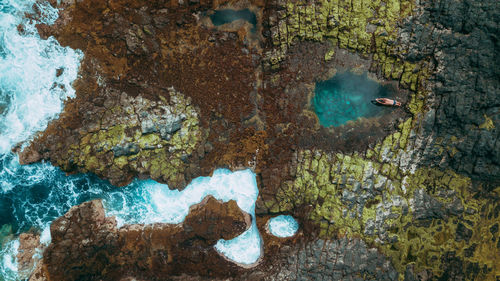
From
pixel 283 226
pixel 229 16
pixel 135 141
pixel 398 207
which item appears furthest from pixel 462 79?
pixel 135 141

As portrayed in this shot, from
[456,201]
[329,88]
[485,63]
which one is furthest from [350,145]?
[485,63]

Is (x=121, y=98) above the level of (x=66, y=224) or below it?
above

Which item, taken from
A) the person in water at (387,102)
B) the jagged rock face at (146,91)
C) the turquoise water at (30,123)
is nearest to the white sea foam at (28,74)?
the turquoise water at (30,123)

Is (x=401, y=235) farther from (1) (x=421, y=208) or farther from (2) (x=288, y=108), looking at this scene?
(2) (x=288, y=108)

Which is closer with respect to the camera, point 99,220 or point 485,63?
point 485,63

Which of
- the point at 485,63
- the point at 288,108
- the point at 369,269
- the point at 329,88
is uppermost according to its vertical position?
the point at 485,63

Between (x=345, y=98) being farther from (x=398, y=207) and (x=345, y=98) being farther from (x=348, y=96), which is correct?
(x=398, y=207)

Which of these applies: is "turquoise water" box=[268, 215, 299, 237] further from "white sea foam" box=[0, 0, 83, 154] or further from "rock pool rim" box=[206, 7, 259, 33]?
"white sea foam" box=[0, 0, 83, 154]
